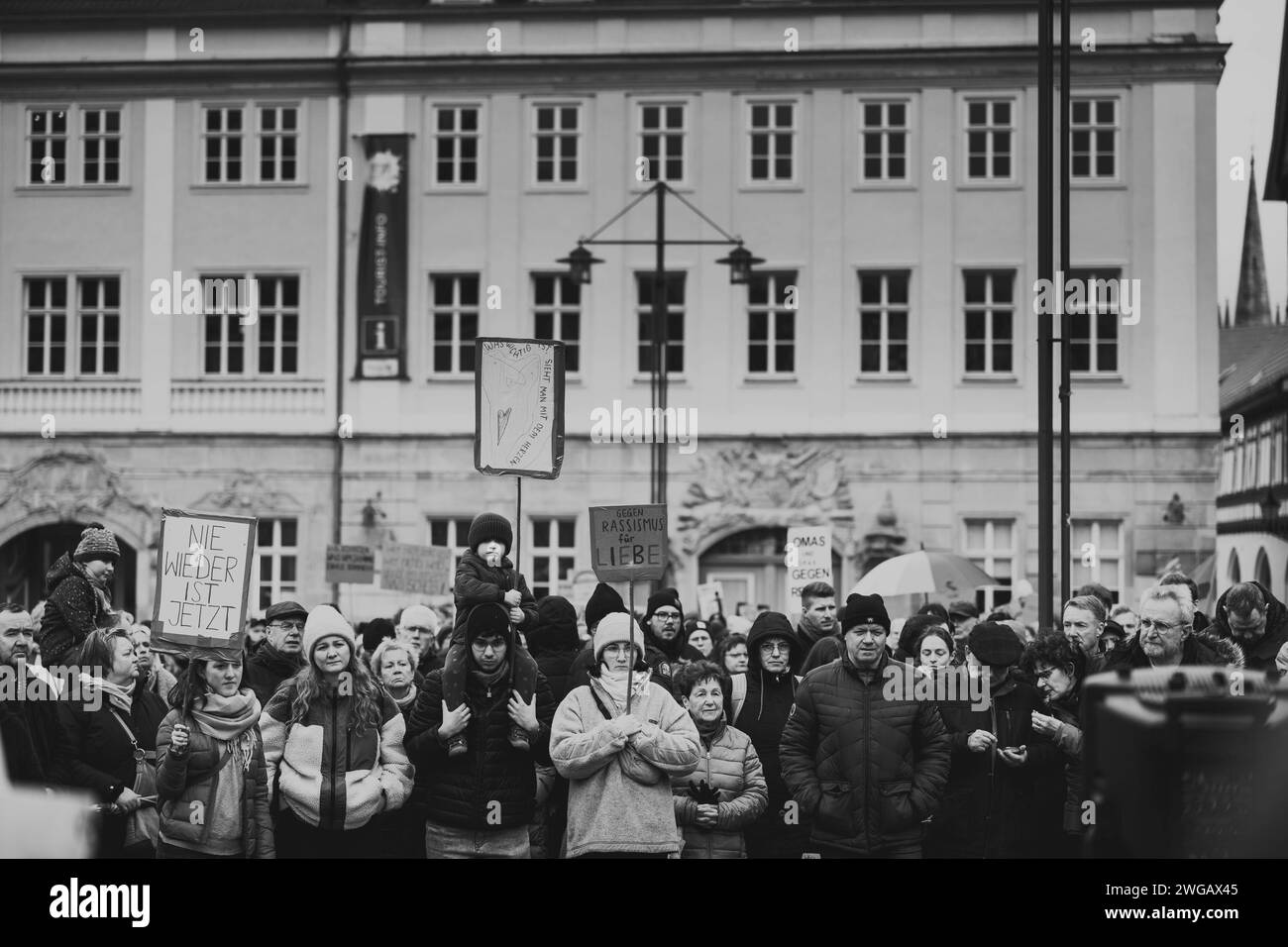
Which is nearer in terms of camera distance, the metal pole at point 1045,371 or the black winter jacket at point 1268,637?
the black winter jacket at point 1268,637

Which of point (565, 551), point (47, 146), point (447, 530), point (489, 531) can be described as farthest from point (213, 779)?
point (47, 146)

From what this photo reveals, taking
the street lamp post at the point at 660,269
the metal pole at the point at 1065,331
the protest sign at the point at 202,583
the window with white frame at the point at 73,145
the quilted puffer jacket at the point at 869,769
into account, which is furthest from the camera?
the window with white frame at the point at 73,145

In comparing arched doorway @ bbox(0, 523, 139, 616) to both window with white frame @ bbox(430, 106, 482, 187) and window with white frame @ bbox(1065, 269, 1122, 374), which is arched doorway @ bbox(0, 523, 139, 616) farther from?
window with white frame @ bbox(1065, 269, 1122, 374)

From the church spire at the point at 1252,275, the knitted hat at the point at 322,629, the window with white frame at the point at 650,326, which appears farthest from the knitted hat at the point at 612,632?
the window with white frame at the point at 650,326

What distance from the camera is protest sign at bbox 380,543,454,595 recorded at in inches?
742

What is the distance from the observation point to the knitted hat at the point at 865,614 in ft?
28.8

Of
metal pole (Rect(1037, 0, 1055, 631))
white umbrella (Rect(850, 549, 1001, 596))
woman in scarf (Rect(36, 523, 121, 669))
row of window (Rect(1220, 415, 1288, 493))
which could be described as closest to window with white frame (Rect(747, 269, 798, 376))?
row of window (Rect(1220, 415, 1288, 493))

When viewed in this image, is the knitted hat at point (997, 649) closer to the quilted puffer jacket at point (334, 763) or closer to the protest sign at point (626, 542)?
the protest sign at point (626, 542)

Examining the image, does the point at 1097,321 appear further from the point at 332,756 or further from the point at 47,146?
the point at 332,756

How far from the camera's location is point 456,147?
105 feet

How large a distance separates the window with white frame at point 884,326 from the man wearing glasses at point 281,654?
22081mm

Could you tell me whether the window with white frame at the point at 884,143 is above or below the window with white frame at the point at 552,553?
above

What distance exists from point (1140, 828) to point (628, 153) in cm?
2762
